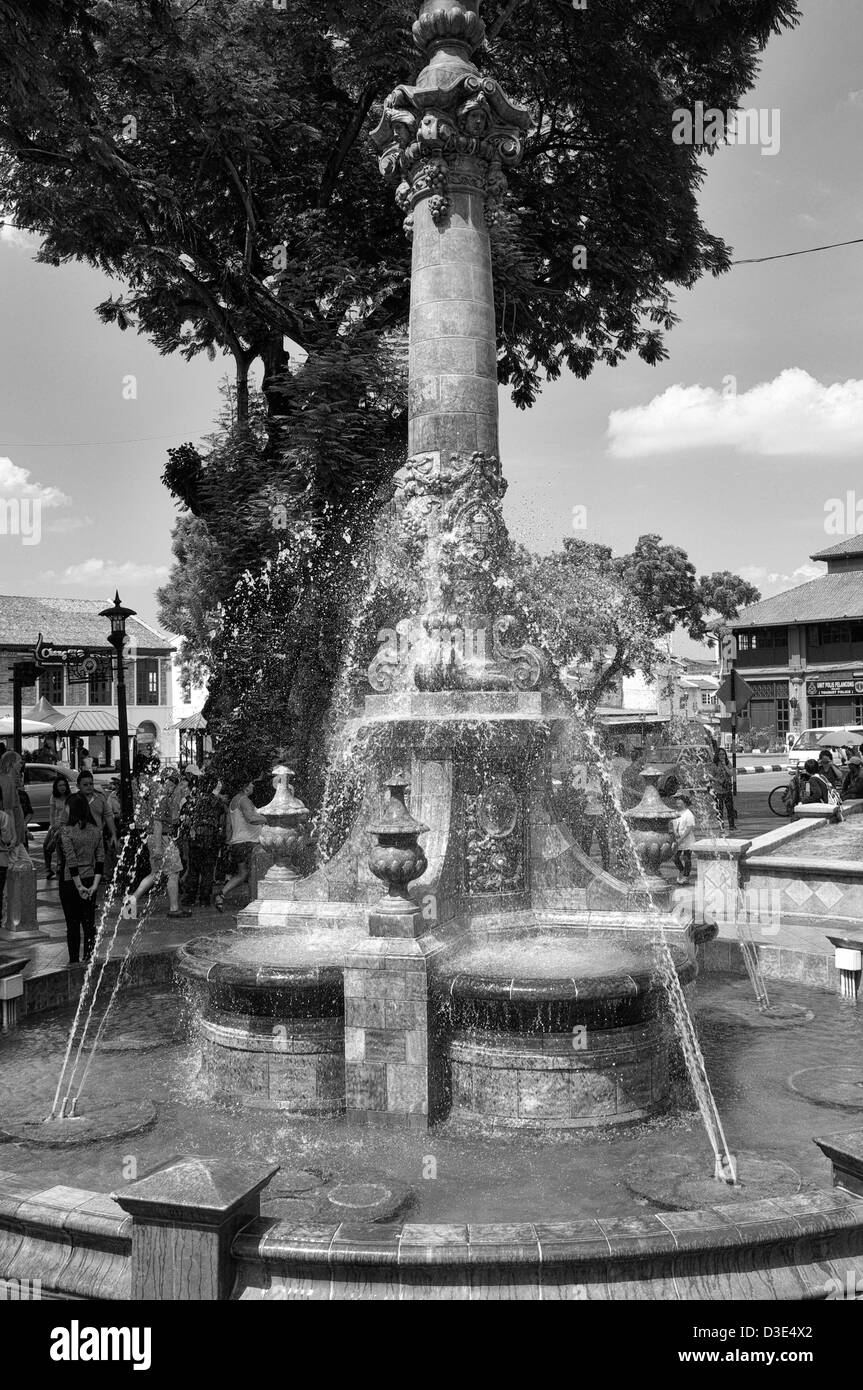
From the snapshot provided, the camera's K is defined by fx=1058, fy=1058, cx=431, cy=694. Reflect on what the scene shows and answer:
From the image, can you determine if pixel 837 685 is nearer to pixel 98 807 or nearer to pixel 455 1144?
pixel 98 807

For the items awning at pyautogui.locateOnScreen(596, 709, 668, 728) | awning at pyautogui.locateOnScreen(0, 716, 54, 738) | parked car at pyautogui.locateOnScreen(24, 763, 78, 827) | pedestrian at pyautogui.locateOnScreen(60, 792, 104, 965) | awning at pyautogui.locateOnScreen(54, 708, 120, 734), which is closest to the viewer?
pedestrian at pyautogui.locateOnScreen(60, 792, 104, 965)

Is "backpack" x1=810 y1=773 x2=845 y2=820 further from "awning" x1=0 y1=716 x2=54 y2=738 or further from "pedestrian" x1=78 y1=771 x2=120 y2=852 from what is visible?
"awning" x1=0 y1=716 x2=54 y2=738

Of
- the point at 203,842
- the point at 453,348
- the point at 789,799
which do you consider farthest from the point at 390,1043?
the point at 789,799

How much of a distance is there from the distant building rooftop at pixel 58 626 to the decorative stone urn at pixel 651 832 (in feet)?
145

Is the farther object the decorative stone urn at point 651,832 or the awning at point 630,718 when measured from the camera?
the awning at point 630,718

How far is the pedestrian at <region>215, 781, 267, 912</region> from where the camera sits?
13.8 metres

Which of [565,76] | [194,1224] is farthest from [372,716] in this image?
[565,76]

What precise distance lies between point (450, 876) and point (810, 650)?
51.7 meters

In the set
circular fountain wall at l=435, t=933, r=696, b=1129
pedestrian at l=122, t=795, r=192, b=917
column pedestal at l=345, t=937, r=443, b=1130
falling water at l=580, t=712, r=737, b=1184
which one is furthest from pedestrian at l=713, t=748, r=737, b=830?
column pedestal at l=345, t=937, r=443, b=1130

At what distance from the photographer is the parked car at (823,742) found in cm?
3150

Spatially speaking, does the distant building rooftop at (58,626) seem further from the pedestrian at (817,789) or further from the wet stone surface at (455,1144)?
the wet stone surface at (455,1144)

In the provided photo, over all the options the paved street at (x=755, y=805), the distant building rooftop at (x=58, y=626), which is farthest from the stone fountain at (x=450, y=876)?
the distant building rooftop at (x=58, y=626)

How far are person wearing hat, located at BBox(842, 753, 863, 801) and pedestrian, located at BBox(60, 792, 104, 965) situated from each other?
69.4 ft

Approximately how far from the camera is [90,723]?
4738 centimetres
